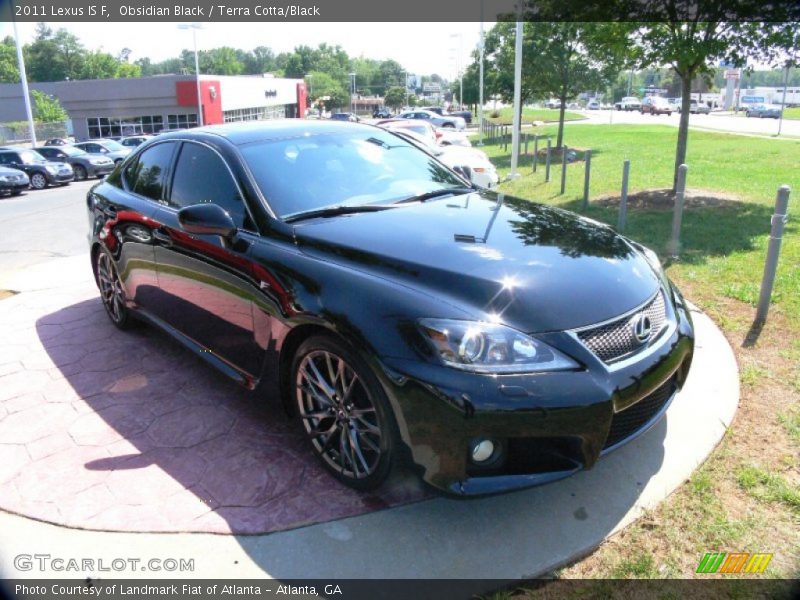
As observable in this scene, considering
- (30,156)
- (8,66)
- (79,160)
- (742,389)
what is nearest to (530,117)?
(79,160)

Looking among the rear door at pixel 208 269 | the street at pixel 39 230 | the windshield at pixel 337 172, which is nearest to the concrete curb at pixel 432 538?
the rear door at pixel 208 269

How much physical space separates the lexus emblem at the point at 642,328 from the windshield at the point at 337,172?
5.44 feet

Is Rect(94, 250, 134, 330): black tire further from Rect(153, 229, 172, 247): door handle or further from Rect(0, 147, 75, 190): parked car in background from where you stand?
Rect(0, 147, 75, 190): parked car in background

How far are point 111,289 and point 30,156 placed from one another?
2178 centimetres

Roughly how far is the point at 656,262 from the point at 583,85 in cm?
2222

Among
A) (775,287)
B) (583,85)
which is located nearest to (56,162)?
(583,85)

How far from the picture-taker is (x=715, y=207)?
9695 millimetres

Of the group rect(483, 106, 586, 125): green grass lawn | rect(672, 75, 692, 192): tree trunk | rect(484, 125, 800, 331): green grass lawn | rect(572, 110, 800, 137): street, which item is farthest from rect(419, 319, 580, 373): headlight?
rect(483, 106, 586, 125): green grass lawn

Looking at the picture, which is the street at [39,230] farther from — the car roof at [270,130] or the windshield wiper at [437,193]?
the windshield wiper at [437,193]

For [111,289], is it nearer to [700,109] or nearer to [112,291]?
[112,291]

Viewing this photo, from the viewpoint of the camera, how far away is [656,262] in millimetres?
3727

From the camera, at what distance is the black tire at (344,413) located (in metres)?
Answer: 2.84

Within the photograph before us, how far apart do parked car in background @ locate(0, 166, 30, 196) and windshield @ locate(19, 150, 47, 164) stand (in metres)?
2.59

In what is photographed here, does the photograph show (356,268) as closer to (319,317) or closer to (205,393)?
(319,317)
